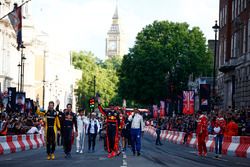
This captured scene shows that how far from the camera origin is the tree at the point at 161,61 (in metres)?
96.2

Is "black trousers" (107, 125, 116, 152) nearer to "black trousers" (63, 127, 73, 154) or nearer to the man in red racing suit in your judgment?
the man in red racing suit

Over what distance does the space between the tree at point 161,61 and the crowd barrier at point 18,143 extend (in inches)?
2069

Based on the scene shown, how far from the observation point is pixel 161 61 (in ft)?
314

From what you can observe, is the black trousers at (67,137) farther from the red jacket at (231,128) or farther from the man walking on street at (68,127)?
the red jacket at (231,128)

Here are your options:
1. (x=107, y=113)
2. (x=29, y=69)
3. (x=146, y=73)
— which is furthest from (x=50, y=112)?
(x=29, y=69)

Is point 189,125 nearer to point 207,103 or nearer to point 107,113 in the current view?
point 207,103

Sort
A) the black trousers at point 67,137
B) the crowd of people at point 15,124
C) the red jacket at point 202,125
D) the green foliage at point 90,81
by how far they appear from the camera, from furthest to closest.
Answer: the green foliage at point 90,81 → the crowd of people at point 15,124 → the red jacket at point 202,125 → the black trousers at point 67,137

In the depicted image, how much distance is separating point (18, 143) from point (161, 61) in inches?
2390

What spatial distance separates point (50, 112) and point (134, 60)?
7319 cm

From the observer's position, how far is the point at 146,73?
96.9 meters

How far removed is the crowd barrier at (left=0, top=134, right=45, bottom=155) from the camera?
32.7m

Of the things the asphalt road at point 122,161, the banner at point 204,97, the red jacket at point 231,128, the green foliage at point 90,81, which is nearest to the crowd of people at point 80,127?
the asphalt road at point 122,161

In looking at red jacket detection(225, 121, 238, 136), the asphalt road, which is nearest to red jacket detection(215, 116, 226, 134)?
red jacket detection(225, 121, 238, 136)

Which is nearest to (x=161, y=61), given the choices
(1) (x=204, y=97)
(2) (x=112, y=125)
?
(1) (x=204, y=97)
